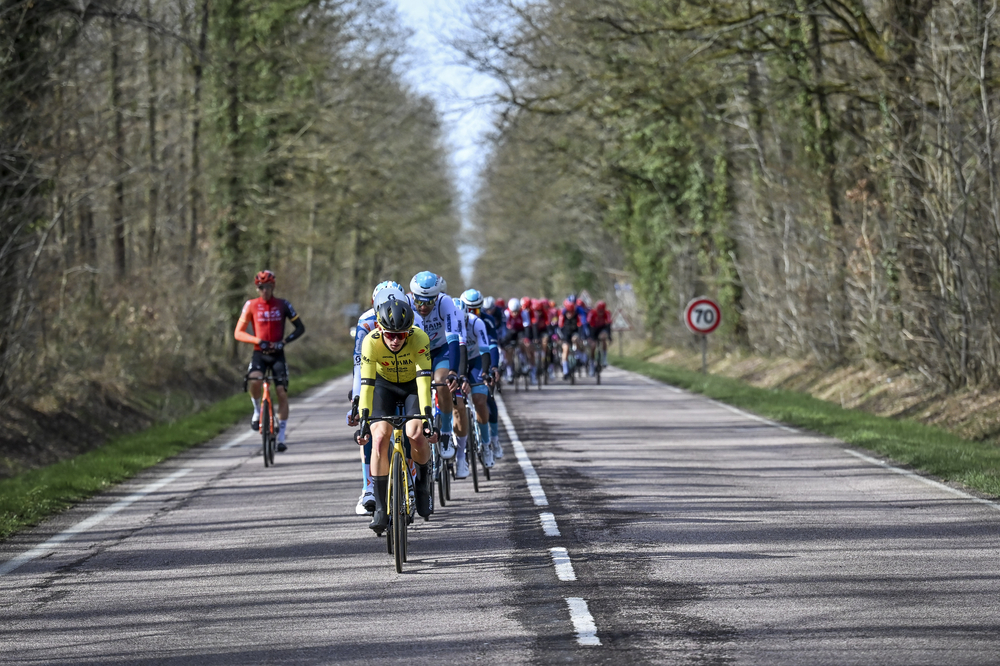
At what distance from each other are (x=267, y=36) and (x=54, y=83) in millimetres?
17512

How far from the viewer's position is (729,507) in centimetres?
1092

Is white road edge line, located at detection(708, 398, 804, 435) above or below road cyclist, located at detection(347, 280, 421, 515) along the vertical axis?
below

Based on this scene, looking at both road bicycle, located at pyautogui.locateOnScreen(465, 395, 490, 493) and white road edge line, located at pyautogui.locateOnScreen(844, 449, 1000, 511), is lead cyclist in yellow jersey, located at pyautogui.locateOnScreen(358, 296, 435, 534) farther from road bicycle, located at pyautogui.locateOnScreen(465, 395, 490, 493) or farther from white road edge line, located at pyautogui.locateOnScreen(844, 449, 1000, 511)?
white road edge line, located at pyautogui.locateOnScreen(844, 449, 1000, 511)

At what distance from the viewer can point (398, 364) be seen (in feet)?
30.5

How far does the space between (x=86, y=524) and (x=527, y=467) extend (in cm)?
460

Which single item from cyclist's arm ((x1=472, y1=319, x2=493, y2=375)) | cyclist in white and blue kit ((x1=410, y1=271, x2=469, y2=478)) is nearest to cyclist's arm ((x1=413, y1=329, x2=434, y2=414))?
cyclist in white and blue kit ((x1=410, y1=271, x2=469, y2=478))

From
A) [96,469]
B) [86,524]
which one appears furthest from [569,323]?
[86,524]

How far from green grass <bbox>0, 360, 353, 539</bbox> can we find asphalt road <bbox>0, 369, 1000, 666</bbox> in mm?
321

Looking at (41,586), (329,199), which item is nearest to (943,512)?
(41,586)

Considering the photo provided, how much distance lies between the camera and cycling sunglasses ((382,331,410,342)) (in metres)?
9.12

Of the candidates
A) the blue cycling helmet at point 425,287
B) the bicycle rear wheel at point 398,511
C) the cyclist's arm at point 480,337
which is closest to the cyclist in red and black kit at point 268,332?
the cyclist's arm at point 480,337

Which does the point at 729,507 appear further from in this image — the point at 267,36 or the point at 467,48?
the point at 267,36

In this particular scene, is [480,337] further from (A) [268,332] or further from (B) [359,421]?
(B) [359,421]

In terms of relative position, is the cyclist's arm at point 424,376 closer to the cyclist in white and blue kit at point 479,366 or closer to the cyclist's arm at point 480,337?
the cyclist in white and blue kit at point 479,366
